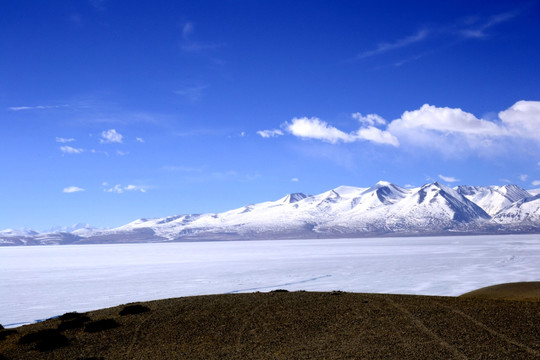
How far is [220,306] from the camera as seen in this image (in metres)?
28.2

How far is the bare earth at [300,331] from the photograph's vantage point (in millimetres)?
19578

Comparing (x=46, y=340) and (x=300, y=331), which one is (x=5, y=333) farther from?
(x=300, y=331)

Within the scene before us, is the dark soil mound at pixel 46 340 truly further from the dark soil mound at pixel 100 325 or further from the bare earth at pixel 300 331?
the dark soil mound at pixel 100 325

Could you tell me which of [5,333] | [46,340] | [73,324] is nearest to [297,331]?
[46,340]

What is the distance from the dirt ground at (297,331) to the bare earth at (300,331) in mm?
43

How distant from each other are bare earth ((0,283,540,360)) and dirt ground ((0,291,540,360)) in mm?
43

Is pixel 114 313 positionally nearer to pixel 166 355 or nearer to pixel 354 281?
pixel 166 355

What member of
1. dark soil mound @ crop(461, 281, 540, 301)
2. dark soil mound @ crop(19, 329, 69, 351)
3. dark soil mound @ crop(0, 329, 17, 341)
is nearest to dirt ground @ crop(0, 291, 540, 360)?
dark soil mound @ crop(19, 329, 69, 351)

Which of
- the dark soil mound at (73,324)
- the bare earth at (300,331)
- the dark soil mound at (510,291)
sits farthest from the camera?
the dark soil mound at (510,291)

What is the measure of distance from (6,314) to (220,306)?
24198mm

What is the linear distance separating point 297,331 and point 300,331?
0.44 ft

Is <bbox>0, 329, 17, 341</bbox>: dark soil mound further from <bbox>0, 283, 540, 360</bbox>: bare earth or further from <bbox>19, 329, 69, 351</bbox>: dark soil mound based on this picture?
<bbox>19, 329, 69, 351</bbox>: dark soil mound

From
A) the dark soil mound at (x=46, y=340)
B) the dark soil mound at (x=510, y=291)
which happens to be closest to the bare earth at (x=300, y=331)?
the dark soil mound at (x=46, y=340)

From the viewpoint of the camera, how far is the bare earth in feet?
64.2
